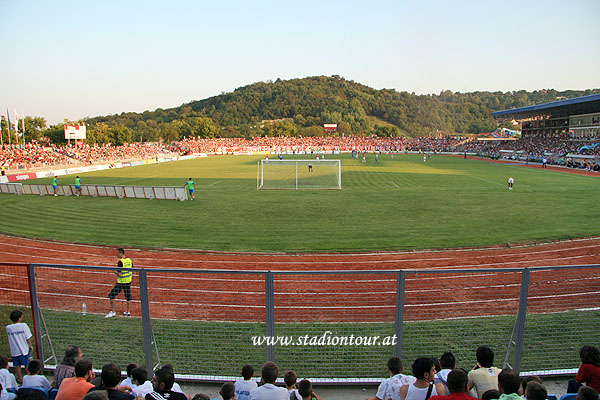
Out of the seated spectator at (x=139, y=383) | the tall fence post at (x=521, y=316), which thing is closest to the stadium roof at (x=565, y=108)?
the tall fence post at (x=521, y=316)

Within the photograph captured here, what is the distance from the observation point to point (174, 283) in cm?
1110

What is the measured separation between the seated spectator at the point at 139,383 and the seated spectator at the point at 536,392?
4096 mm

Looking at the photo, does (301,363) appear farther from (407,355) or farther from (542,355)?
(542,355)

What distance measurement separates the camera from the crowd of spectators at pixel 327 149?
5428 centimetres

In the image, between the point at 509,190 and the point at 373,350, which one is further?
the point at 509,190

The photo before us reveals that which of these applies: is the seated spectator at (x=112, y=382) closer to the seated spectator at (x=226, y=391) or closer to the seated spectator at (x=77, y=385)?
the seated spectator at (x=77, y=385)

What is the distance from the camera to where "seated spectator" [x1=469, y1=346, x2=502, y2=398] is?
4.57 meters

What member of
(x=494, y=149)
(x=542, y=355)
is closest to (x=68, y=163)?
(x=542, y=355)

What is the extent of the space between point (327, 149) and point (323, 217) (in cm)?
7899

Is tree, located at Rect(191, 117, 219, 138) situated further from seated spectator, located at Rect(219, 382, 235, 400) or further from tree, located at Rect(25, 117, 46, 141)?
seated spectator, located at Rect(219, 382, 235, 400)

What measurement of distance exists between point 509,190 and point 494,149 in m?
54.8

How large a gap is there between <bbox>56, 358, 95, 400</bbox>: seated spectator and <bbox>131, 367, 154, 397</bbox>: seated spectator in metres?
0.48

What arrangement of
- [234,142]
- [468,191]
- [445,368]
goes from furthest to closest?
[234,142] < [468,191] < [445,368]

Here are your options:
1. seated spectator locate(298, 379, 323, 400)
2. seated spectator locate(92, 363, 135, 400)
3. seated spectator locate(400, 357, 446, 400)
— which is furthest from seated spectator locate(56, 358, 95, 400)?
seated spectator locate(400, 357, 446, 400)
